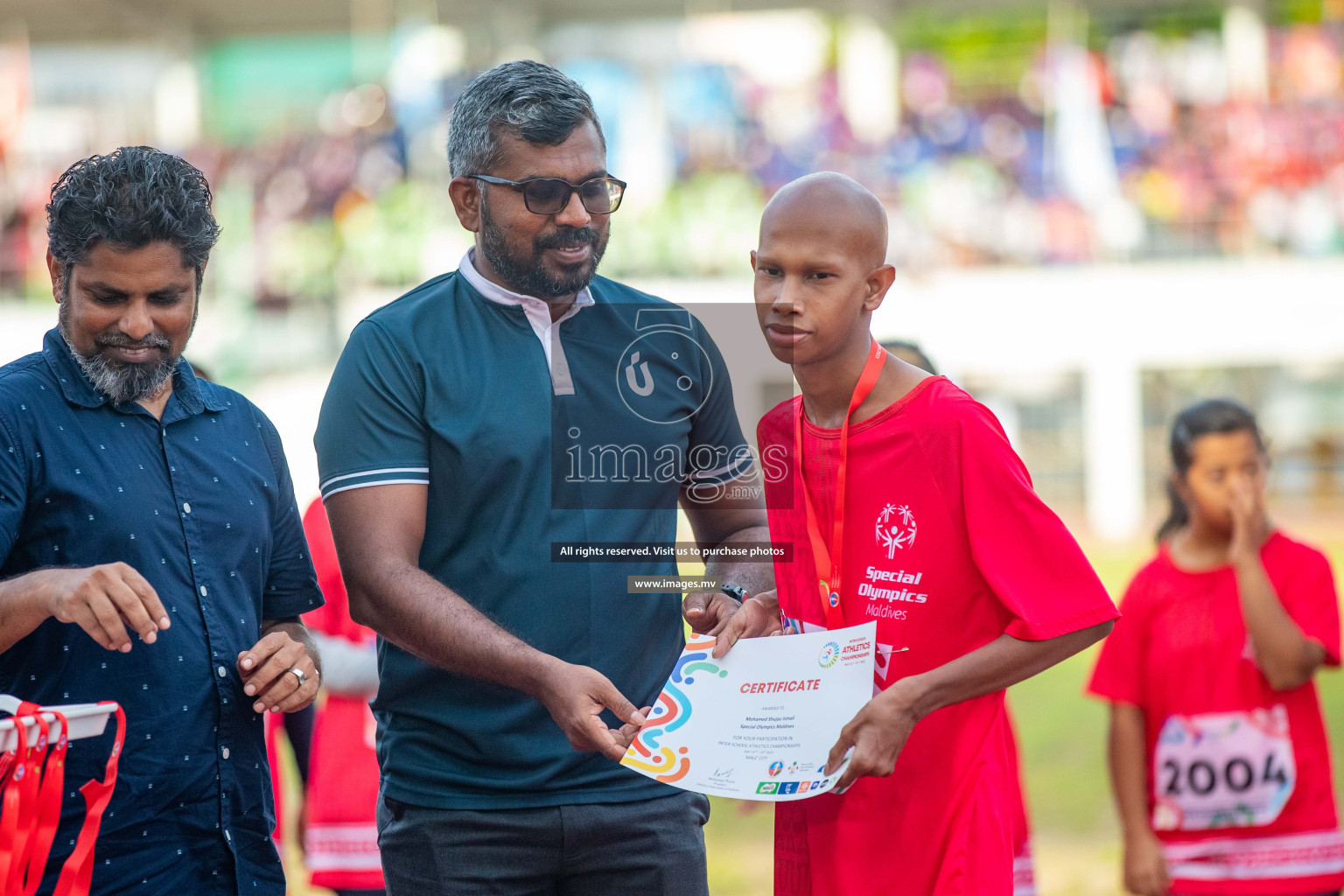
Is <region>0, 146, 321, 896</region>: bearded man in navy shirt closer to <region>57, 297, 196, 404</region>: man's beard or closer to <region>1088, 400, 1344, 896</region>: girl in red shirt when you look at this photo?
<region>57, 297, 196, 404</region>: man's beard

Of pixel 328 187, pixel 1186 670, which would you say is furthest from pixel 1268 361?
pixel 1186 670

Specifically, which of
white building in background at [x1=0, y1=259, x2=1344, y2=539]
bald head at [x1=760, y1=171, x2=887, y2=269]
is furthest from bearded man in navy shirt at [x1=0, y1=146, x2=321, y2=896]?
white building in background at [x1=0, y1=259, x2=1344, y2=539]

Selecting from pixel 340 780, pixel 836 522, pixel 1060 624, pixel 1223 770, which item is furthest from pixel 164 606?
pixel 1223 770

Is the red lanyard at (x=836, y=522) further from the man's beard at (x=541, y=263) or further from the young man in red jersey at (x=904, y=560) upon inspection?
the man's beard at (x=541, y=263)

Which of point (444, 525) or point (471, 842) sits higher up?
point (444, 525)

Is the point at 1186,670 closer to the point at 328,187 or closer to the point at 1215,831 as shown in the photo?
the point at 1215,831

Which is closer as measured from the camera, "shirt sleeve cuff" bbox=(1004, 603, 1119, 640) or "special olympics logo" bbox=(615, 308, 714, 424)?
"shirt sleeve cuff" bbox=(1004, 603, 1119, 640)

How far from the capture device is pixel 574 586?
2.51 metres

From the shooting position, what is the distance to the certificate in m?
2.25

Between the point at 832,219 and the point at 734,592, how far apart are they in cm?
66

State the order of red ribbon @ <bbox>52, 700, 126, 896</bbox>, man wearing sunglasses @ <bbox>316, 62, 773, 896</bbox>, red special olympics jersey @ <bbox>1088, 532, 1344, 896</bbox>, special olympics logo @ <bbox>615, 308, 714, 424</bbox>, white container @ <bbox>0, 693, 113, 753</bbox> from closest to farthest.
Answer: white container @ <bbox>0, 693, 113, 753</bbox>, red ribbon @ <bbox>52, 700, 126, 896</bbox>, man wearing sunglasses @ <bbox>316, 62, 773, 896</bbox>, special olympics logo @ <bbox>615, 308, 714, 424</bbox>, red special olympics jersey @ <bbox>1088, 532, 1344, 896</bbox>

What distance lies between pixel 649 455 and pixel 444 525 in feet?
1.29

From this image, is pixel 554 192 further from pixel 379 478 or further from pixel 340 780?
pixel 340 780

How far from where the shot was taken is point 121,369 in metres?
2.35
